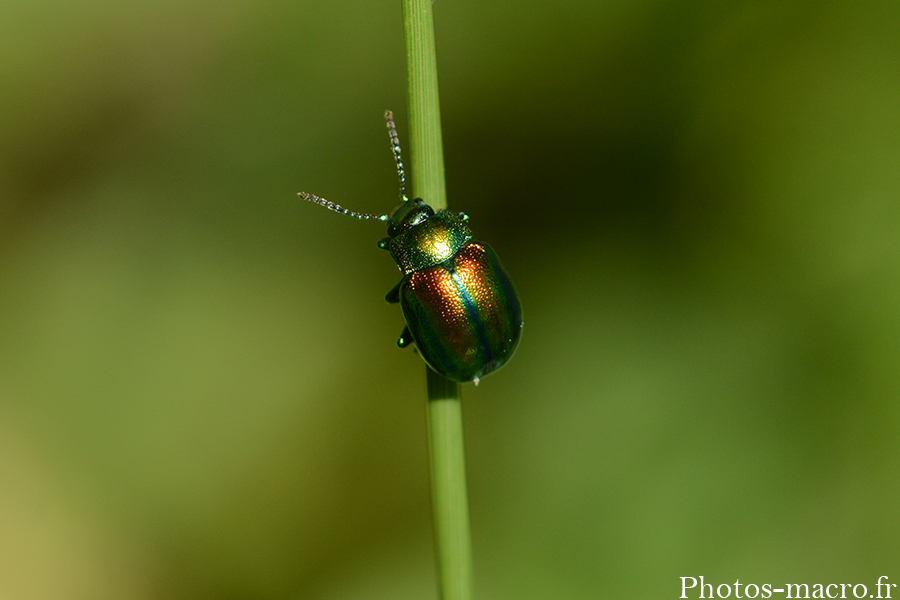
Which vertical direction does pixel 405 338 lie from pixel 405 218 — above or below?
below

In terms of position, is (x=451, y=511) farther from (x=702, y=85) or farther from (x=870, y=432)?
(x=702, y=85)

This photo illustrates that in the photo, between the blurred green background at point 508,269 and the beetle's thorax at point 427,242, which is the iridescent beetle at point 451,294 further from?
the blurred green background at point 508,269

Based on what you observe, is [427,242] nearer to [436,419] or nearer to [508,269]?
[436,419]

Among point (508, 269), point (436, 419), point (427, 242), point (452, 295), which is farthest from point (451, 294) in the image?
point (508, 269)

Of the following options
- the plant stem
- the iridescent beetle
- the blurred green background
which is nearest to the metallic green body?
the iridescent beetle

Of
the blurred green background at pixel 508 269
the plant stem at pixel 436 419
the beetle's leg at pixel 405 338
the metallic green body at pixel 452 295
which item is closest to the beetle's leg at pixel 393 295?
the metallic green body at pixel 452 295

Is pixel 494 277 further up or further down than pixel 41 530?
further up

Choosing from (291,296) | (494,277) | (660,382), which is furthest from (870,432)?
(291,296)
